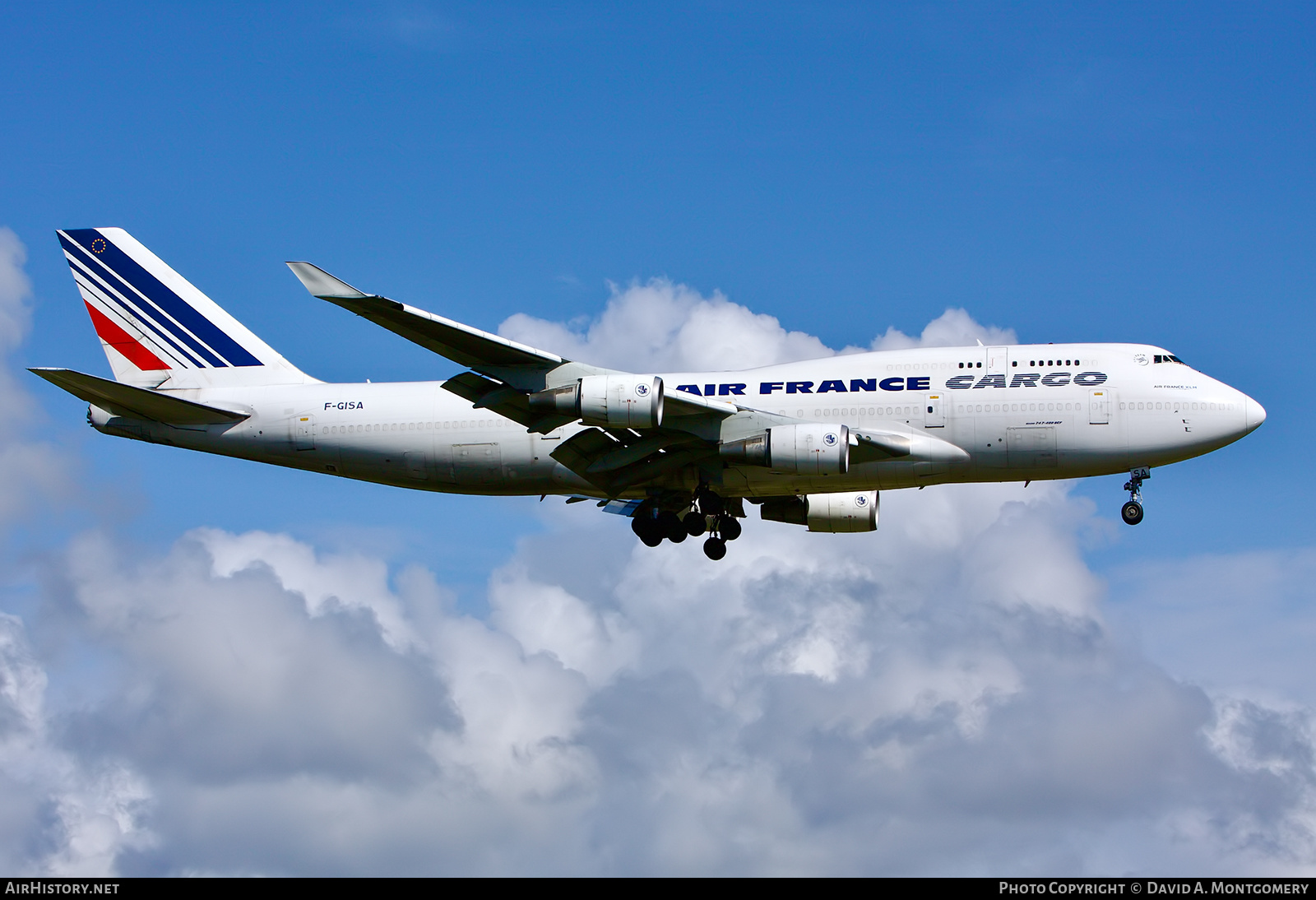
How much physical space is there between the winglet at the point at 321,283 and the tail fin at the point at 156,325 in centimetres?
1155

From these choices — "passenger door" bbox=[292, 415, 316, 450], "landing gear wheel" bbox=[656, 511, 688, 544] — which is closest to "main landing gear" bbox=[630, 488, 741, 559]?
"landing gear wheel" bbox=[656, 511, 688, 544]

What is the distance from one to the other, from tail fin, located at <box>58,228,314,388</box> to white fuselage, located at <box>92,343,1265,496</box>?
13.4 ft

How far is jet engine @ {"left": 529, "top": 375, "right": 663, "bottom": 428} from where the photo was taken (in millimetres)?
35844

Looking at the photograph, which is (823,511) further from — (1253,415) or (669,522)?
(1253,415)

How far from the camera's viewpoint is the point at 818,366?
40.0 m

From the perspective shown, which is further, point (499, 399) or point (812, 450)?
point (499, 399)

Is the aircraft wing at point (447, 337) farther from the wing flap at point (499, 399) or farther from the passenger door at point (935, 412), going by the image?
the passenger door at point (935, 412)

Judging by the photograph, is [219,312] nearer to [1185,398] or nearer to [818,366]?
[818,366]

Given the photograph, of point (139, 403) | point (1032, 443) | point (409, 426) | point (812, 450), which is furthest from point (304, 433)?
point (1032, 443)

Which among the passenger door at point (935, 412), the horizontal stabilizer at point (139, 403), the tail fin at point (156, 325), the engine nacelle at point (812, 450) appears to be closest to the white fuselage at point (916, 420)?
the passenger door at point (935, 412)

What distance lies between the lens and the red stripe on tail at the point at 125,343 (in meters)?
45.5

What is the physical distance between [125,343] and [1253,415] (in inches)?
1375

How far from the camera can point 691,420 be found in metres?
38.0
